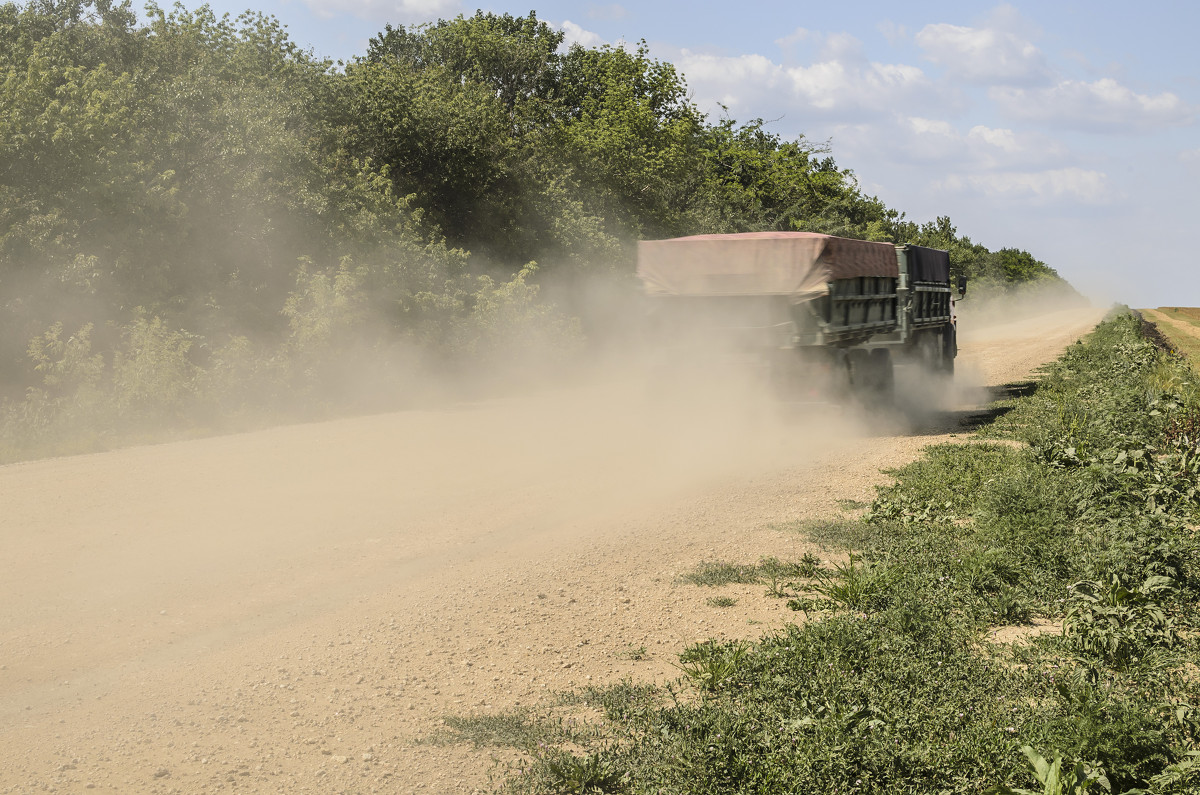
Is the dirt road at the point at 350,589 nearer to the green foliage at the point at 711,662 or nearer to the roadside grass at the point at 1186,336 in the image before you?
the green foliage at the point at 711,662

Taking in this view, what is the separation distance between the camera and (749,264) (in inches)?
571

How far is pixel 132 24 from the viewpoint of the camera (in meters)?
34.9

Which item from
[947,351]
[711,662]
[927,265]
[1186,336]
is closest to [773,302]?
[927,265]

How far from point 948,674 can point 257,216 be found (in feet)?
59.1

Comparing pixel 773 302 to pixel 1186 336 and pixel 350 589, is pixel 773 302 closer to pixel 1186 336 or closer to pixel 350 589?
pixel 350 589

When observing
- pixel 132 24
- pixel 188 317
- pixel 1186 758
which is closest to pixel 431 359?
pixel 188 317

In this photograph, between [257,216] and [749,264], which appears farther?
[257,216]

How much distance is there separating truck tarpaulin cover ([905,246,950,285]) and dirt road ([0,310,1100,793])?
5.83 metres

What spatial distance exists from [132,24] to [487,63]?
56.9 feet

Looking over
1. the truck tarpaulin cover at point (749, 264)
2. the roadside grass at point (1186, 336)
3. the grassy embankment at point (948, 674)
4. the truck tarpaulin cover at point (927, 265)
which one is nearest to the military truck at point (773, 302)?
the truck tarpaulin cover at point (749, 264)

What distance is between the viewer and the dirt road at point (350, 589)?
15.1 feet

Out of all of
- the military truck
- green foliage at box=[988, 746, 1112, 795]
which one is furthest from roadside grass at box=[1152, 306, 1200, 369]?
green foliage at box=[988, 746, 1112, 795]

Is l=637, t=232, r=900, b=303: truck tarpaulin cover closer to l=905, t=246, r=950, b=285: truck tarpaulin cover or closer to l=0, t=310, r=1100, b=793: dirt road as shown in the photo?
l=0, t=310, r=1100, b=793: dirt road

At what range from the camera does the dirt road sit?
4.60m
